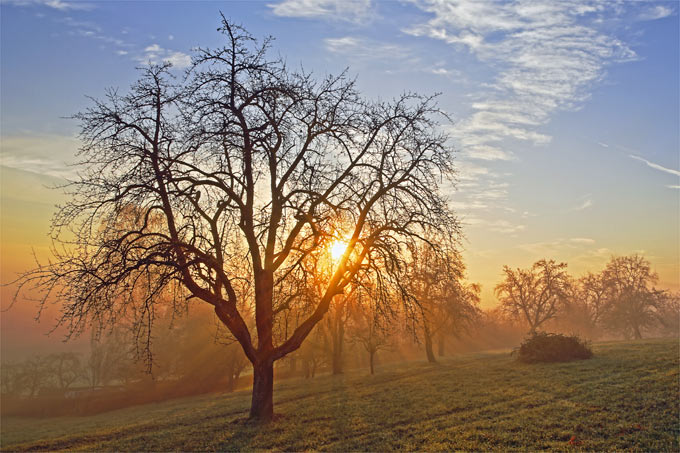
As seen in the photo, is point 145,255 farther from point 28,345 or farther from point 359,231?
point 28,345

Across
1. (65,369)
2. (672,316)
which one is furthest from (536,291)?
(65,369)

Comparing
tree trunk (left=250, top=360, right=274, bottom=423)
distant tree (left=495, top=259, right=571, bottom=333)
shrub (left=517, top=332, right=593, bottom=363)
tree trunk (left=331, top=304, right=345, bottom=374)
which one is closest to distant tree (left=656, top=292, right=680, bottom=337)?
distant tree (left=495, top=259, right=571, bottom=333)

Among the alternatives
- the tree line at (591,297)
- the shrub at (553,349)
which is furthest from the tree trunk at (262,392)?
the tree line at (591,297)

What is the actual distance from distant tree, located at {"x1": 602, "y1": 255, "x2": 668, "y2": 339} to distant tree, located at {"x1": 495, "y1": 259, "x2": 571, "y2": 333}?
1038 centimetres

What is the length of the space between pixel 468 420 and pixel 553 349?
18.5m

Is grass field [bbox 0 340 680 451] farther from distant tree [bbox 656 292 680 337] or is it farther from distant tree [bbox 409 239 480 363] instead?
distant tree [bbox 656 292 680 337]

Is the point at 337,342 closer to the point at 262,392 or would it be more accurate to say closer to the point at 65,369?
the point at 262,392

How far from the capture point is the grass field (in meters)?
10.6

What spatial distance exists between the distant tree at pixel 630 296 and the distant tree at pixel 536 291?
1038cm

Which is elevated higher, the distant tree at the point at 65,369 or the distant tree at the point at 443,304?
the distant tree at the point at 443,304

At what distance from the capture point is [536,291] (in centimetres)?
5844

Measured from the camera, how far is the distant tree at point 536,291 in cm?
5669

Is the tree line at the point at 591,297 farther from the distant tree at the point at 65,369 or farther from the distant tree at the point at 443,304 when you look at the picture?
the distant tree at the point at 65,369

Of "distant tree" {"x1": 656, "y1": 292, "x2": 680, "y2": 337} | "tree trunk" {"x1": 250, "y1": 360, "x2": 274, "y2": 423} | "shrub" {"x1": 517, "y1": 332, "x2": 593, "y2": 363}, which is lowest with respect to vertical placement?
"distant tree" {"x1": 656, "y1": 292, "x2": 680, "y2": 337}
